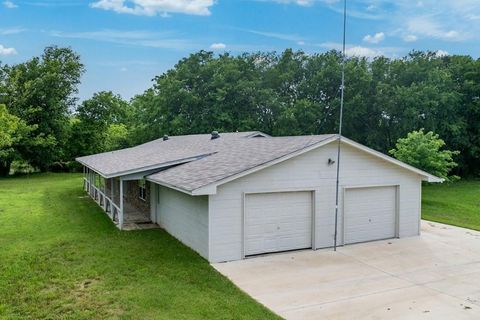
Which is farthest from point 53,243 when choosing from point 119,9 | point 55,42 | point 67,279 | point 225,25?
point 55,42

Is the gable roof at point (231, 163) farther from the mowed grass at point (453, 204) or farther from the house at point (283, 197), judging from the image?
the mowed grass at point (453, 204)

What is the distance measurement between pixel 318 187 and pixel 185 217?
3.83 meters

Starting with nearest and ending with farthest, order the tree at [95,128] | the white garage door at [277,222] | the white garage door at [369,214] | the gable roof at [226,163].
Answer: the gable roof at [226,163] < the white garage door at [277,222] < the white garage door at [369,214] < the tree at [95,128]

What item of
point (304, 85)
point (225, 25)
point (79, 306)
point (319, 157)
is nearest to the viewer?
point (79, 306)

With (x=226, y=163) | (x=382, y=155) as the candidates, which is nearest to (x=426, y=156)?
(x=382, y=155)

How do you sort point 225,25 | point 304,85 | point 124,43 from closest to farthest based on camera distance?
point 225,25 < point 124,43 < point 304,85

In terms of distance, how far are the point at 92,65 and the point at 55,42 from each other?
3.98m

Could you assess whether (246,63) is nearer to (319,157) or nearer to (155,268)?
(319,157)

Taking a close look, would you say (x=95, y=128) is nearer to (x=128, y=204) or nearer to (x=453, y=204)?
(x=128, y=204)

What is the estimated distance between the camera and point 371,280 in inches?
338

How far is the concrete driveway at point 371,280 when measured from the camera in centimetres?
708

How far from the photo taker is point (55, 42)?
39.8m

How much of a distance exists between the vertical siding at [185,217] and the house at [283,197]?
0.03 metres

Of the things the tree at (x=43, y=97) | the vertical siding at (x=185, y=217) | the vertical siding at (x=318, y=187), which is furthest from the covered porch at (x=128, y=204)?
the tree at (x=43, y=97)
